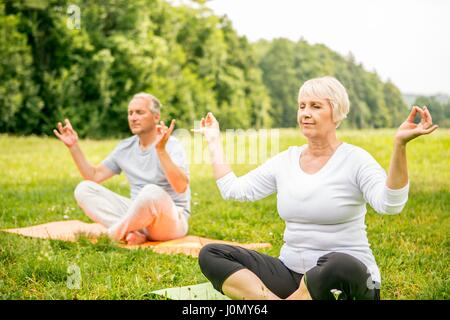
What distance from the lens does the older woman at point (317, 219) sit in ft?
9.02

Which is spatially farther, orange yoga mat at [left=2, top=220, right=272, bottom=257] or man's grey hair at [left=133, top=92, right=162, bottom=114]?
man's grey hair at [left=133, top=92, right=162, bottom=114]

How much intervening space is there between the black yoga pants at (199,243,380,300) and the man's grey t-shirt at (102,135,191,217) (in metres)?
1.93

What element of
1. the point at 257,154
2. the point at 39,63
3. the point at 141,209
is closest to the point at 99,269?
the point at 141,209

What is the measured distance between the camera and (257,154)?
481 inches

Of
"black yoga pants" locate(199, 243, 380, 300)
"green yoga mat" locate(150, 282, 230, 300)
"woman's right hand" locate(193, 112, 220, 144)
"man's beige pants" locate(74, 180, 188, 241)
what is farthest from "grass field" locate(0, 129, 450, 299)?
"woman's right hand" locate(193, 112, 220, 144)

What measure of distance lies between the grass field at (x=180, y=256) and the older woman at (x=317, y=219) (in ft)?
2.05

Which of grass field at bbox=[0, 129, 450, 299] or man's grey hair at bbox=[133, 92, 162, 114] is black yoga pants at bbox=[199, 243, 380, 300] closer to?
grass field at bbox=[0, 129, 450, 299]

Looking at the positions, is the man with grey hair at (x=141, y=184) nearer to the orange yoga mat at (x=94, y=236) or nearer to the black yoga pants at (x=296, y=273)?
the orange yoga mat at (x=94, y=236)

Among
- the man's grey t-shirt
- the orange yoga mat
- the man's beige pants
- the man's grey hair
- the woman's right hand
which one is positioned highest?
the man's grey hair

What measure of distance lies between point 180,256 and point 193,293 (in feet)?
3.49

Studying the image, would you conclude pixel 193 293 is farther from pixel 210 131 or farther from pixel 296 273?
pixel 210 131

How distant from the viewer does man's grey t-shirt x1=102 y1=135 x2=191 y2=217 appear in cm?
507

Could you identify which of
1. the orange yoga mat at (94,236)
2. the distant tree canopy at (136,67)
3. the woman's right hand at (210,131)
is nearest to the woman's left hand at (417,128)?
the woman's right hand at (210,131)

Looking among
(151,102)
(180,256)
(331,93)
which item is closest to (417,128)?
(331,93)
